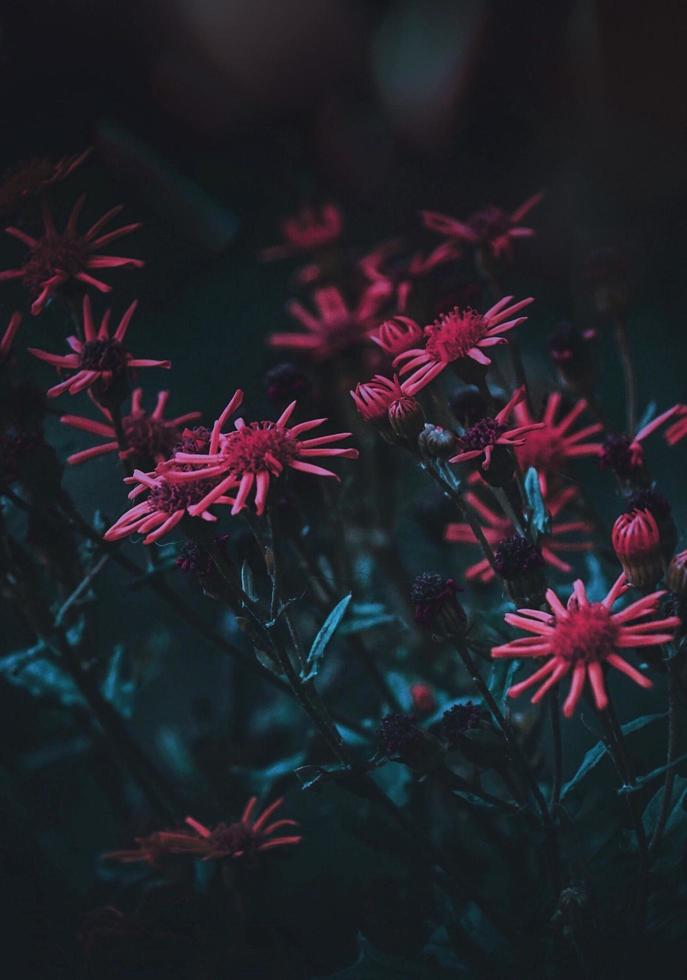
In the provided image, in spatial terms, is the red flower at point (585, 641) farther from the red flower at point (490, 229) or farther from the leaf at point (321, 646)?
the red flower at point (490, 229)

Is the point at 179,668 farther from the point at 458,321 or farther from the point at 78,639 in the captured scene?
the point at 458,321

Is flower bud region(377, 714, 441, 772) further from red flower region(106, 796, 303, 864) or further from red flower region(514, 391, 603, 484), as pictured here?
red flower region(514, 391, 603, 484)

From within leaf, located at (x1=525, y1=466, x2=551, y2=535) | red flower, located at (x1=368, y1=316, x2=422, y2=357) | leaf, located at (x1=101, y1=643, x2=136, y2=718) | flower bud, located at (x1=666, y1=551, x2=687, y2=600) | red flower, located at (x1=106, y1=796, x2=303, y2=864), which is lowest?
red flower, located at (x1=106, y1=796, x2=303, y2=864)

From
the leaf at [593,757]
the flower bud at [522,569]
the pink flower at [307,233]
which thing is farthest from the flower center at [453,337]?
the pink flower at [307,233]

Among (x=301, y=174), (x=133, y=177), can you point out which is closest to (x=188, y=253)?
(x=133, y=177)

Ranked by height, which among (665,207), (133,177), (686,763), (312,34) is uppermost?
(312,34)

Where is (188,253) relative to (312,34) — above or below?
below

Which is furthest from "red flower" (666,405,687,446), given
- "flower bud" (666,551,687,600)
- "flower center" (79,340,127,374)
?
"flower center" (79,340,127,374)
